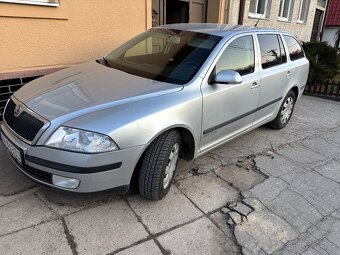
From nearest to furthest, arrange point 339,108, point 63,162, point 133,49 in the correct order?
1. point 63,162
2. point 133,49
3. point 339,108

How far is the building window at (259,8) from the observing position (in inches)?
380

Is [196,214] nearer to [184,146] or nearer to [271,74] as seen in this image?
[184,146]

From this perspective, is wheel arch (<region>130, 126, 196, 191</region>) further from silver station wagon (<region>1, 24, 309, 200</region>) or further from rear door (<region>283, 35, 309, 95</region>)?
rear door (<region>283, 35, 309, 95</region>)

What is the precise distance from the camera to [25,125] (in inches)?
96.0

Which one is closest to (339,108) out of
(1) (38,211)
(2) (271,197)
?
(2) (271,197)

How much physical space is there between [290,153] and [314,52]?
5.45 metres

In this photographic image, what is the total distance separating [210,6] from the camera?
8.16m

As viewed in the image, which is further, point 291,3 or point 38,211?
point 291,3

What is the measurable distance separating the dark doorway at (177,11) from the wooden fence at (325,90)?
3.82 metres

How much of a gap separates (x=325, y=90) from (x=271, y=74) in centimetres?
480

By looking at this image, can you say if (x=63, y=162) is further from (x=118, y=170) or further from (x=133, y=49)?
(x=133, y=49)

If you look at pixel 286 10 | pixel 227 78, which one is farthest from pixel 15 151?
pixel 286 10

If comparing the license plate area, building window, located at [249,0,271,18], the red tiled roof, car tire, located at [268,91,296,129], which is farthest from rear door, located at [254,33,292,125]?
the red tiled roof

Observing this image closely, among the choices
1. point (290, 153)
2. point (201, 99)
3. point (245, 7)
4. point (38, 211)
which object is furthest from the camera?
point (245, 7)
